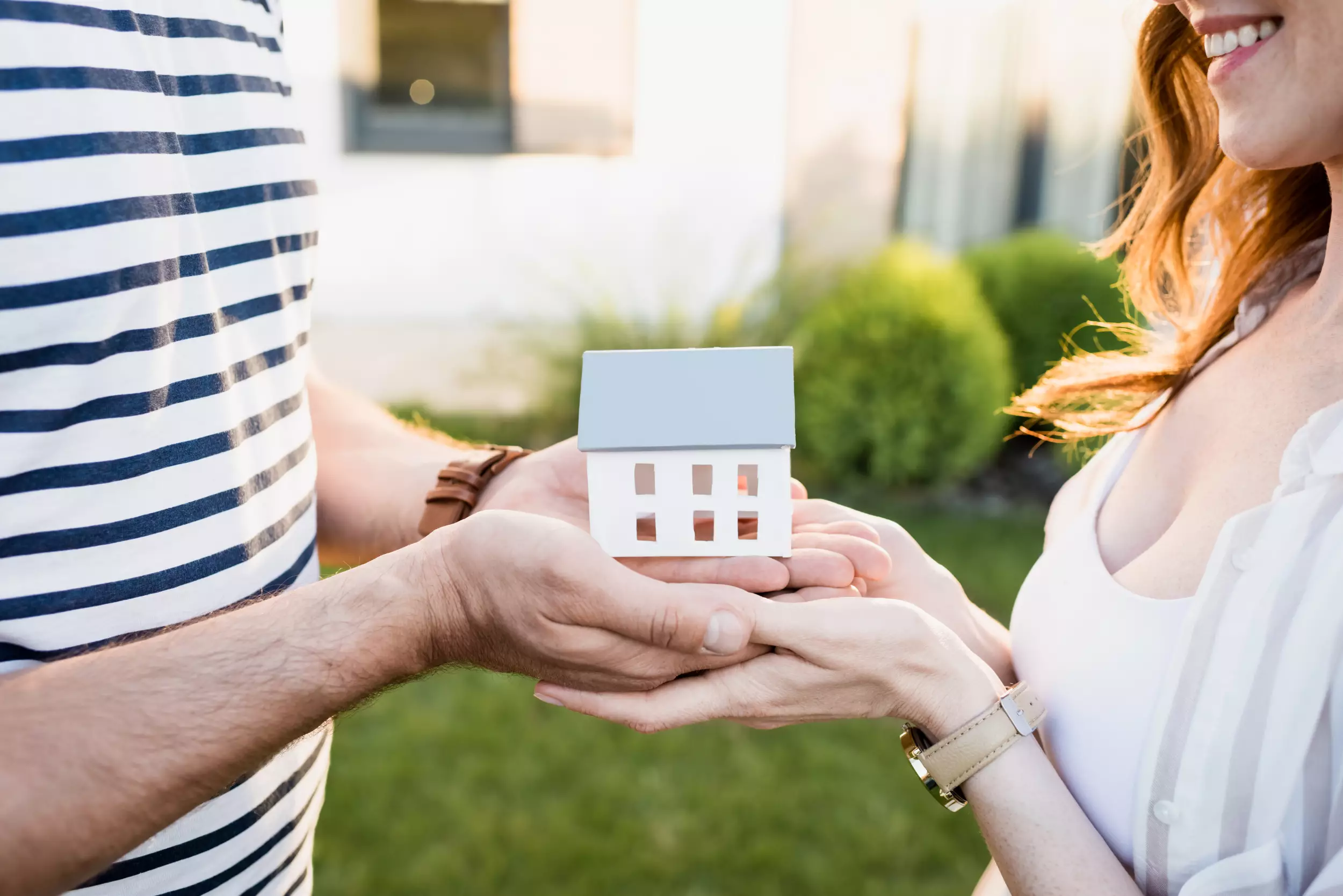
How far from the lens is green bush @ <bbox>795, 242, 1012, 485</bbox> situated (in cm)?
607

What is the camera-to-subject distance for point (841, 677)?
1.48 metres

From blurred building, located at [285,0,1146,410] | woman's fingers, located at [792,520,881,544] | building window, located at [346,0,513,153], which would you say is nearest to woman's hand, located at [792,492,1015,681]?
woman's fingers, located at [792,520,881,544]

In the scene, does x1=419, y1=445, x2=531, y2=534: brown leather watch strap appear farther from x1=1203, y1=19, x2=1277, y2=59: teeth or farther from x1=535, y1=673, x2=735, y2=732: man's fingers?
x1=1203, y1=19, x2=1277, y2=59: teeth

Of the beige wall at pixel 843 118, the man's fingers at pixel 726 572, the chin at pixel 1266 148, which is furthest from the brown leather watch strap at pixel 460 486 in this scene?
the beige wall at pixel 843 118

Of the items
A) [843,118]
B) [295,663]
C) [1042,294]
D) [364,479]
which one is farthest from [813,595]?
[843,118]

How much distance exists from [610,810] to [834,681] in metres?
2.19

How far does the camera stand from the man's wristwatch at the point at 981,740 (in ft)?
4.80

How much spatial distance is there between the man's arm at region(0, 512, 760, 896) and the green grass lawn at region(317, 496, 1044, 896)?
1.89 m

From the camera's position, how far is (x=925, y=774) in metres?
1.53

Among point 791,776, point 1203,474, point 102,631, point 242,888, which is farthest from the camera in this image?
point 791,776

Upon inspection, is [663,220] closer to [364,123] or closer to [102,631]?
[364,123]

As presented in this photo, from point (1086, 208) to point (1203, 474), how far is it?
7076 millimetres

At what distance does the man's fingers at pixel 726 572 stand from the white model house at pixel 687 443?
17 mm

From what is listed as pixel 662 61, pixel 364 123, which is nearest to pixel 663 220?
pixel 662 61
